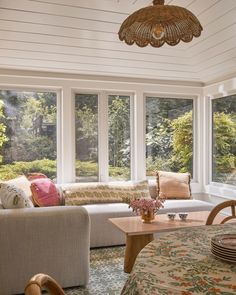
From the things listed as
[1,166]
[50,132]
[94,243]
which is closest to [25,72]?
[50,132]

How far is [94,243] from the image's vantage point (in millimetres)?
3611

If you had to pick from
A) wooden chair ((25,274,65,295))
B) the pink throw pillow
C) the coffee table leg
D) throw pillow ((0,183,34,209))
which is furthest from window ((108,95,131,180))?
wooden chair ((25,274,65,295))

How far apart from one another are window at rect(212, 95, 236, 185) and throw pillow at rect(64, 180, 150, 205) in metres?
1.26

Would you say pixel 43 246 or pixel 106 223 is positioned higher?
pixel 43 246

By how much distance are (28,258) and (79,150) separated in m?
2.32

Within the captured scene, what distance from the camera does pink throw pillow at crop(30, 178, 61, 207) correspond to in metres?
3.56

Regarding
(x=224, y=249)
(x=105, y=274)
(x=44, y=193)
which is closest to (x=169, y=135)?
(x=44, y=193)

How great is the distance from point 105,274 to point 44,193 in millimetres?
1243

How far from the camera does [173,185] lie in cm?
445

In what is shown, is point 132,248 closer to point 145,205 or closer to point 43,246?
point 145,205

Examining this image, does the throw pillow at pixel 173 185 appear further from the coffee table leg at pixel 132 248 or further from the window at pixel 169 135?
the coffee table leg at pixel 132 248

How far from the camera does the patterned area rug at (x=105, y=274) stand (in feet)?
8.33

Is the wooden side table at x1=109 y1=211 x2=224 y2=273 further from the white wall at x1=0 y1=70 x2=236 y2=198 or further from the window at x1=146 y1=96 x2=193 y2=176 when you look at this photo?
the window at x1=146 y1=96 x2=193 y2=176

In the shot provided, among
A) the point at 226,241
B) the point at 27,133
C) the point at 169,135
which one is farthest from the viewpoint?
the point at 169,135
